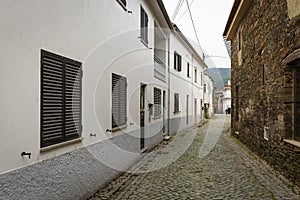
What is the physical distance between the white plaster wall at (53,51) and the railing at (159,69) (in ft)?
15.5

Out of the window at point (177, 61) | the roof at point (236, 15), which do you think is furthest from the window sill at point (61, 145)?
the window at point (177, 61)

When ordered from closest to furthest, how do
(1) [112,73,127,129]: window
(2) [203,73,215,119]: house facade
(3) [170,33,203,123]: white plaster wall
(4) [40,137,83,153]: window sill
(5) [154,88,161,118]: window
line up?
1. (4) [40,137,83,153]: window sill
2. (1) [112,73,127,129]: window
3. (5) [154,88,161,118]: window
4. (3) [170,33,203,123]: white plaster wall
5. (2) [203,73,215,119]: house facade

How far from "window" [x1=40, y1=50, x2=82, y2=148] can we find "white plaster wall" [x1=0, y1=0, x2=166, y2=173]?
0.39ft

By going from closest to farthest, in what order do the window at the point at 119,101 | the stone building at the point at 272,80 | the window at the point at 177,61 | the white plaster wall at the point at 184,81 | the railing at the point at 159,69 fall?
the stone building at the point at 272,80 → the window at the point at 119,101 → the railing at the point at 159,69 → the white plaster wall at the point at 184,81 → the window at the point at 177,61

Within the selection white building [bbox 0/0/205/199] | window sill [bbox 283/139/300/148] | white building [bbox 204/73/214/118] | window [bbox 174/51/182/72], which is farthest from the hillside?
window sill [bbox 283/139/300/148]

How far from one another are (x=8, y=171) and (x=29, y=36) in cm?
142

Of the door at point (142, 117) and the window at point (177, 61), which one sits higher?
the window at point (177, 61)

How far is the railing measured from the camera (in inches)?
510

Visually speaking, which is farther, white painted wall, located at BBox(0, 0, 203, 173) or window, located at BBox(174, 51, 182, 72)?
window, located at BBox(174, 51, 182, 72)

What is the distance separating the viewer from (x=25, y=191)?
362 cm

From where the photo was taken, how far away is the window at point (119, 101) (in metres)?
7.25

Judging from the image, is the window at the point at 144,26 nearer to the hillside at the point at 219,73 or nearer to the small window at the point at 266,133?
the small window at the point at 266,133

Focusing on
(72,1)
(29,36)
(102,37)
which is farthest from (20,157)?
(102,37)

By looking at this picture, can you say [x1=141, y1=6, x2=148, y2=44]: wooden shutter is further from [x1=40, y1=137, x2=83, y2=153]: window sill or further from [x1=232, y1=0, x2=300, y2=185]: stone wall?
[x1=40, y1=137, x2=83, y2=153]: window sill
